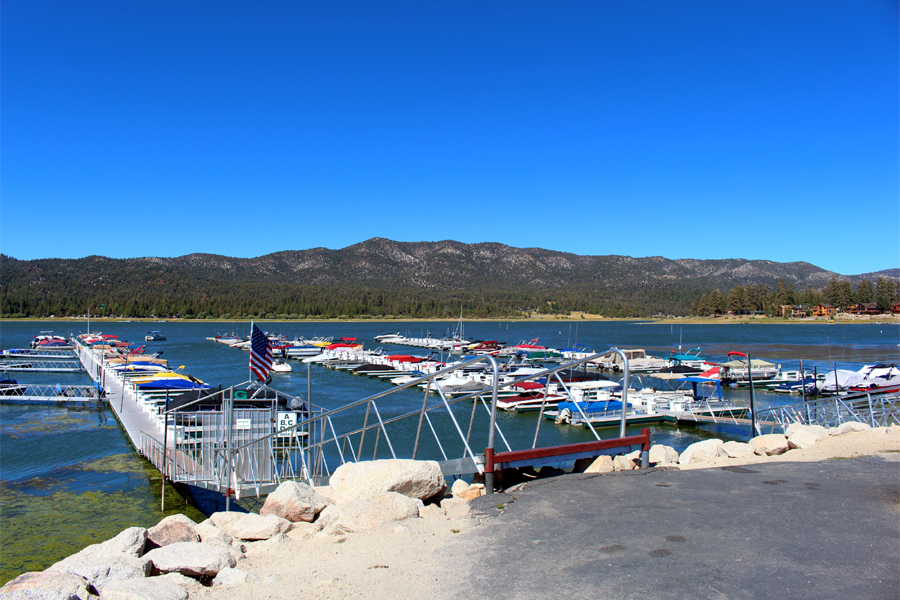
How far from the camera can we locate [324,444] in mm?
20375

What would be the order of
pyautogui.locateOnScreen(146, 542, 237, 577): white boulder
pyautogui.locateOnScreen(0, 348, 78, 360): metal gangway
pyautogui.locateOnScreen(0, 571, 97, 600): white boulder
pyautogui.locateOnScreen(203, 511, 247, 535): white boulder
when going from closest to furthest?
pyautogui.locateOnScreen(0, 571, 97, 600): white boulder → pyautogui.locateOnScreen(146, 542, 237, 577): white boulder → pyautogui.locateOnScreen(203, 511, 247, 535): white boulder → pyautogui.locateOnScreen(0, 348, 78, 360): metal gangway

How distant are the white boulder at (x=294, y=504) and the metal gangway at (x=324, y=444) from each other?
1.32 m

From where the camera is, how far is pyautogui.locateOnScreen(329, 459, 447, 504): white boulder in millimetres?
7824

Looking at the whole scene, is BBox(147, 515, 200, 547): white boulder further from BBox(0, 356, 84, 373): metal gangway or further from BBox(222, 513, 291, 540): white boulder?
BBox(0, 356, 84, 373): metal gangway

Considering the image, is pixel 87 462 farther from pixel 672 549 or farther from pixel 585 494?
pixel 672 549

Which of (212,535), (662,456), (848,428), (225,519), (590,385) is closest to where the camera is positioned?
(212,535)

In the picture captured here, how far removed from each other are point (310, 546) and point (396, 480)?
1485mm

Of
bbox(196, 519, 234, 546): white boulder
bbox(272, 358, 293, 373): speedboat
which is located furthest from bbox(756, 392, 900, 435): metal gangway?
bbox(272, 358, 293, 373): speedboat

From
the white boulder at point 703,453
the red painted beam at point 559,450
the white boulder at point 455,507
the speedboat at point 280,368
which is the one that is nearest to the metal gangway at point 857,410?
the white boulder at point 703,453

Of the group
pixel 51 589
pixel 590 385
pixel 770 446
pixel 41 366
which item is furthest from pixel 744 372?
pixel 41 366

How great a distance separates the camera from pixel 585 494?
755 centimetres

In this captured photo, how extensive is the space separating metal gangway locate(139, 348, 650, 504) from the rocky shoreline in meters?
0.47

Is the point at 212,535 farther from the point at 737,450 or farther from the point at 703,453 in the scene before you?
the point at 737,450

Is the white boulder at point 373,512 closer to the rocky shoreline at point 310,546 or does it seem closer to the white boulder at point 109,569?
the rocky shoreline at point 310,546
